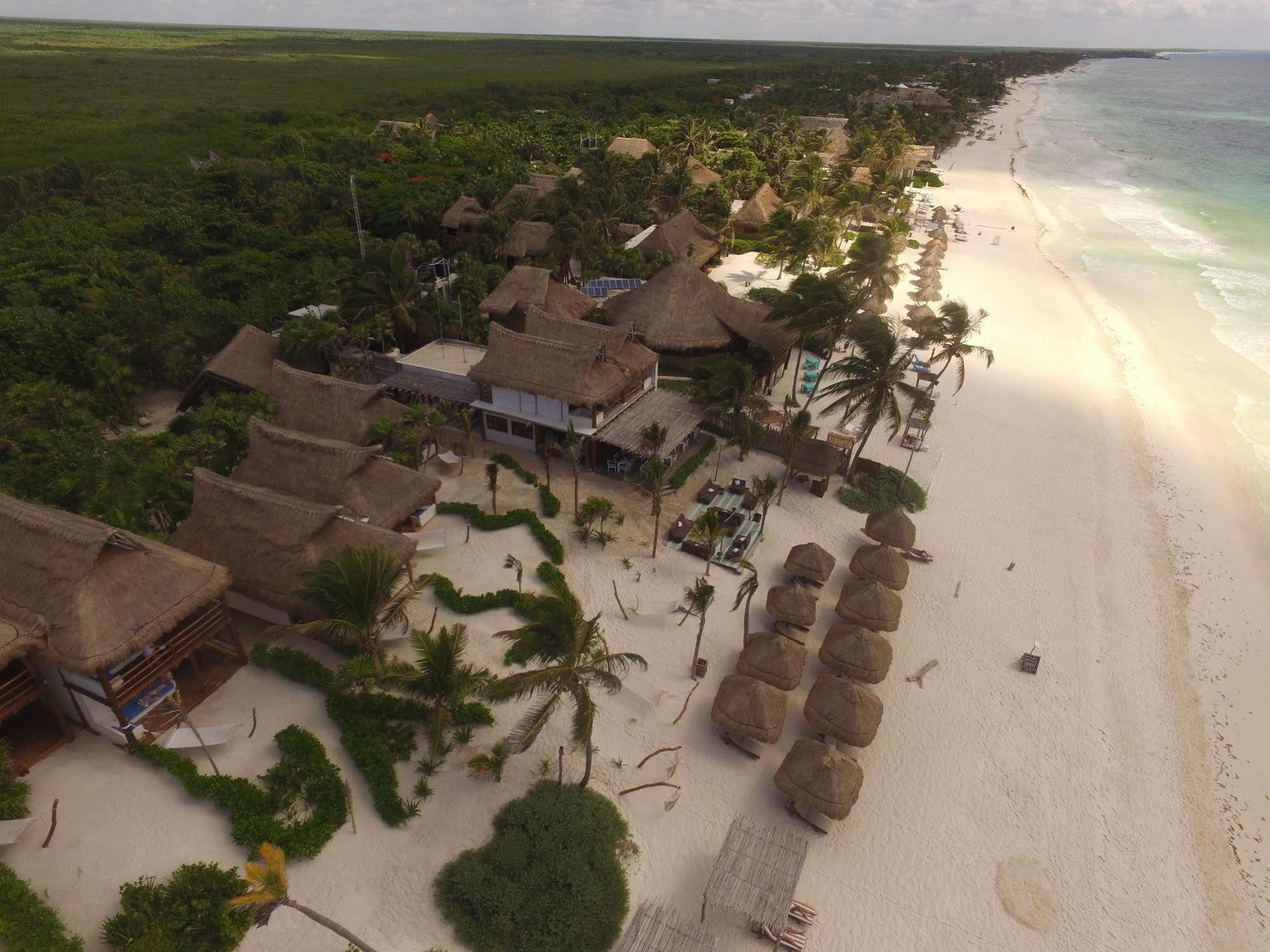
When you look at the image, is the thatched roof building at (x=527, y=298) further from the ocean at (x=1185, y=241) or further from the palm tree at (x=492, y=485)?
the ocean at (x=1185, y=241)

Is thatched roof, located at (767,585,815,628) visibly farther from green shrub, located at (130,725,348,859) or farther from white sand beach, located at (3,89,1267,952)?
green shrub, located at (130,725,348,859)

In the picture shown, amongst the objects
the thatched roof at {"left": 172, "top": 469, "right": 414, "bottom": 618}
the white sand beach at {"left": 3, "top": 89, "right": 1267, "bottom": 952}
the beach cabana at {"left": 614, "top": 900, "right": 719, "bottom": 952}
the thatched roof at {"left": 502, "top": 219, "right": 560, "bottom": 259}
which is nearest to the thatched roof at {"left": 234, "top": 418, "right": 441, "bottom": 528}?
the thatched roof at {"left": 172, "top": 469, "right": 414, "bottom": 618}

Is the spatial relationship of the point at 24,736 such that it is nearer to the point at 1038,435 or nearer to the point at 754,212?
the point at 1038,435

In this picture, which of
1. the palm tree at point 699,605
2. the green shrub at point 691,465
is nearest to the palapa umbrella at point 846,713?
the palm tree at point 699,605

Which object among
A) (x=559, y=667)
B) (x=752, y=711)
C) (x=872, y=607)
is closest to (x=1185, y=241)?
(x=872, y=607)

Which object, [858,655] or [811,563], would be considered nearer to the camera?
[858,655]

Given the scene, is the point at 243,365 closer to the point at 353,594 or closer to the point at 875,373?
the point at 353,594

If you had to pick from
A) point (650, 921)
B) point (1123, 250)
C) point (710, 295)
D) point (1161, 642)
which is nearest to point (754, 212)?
point (710, 295)
